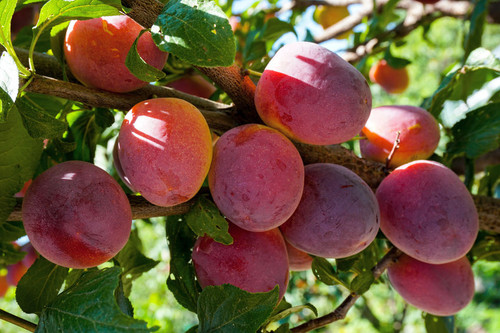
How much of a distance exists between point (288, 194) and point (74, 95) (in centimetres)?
33

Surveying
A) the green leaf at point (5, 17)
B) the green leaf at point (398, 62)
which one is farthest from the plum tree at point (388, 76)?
the green leaf at point (5, 17)

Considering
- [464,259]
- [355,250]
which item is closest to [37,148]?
[355,250]

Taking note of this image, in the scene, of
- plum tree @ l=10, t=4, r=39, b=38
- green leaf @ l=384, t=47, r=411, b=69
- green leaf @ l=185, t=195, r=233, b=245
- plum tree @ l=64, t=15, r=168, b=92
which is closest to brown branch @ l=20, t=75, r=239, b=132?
plum tree @ l=64, t=15, r=168, b=92

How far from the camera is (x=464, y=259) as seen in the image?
906 mm

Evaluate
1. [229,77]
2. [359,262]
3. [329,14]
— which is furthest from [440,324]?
[329,14]

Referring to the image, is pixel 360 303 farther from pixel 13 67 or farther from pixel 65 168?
pixel 13 67

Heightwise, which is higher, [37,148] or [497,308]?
[37,148]

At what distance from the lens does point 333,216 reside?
68 cm

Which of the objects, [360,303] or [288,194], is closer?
[288,194]

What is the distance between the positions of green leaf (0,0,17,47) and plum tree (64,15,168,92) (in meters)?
0.11

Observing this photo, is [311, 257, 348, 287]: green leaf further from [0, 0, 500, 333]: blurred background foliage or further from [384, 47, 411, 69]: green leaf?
[384, 47, 411, 69]: green leaf

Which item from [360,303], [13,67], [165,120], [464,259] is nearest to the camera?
[13,67]

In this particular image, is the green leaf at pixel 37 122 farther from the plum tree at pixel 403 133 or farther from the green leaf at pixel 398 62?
the green leaf at pixel 398 62

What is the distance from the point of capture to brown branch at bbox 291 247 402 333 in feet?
2.43
